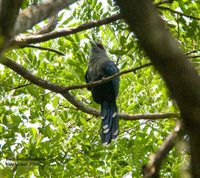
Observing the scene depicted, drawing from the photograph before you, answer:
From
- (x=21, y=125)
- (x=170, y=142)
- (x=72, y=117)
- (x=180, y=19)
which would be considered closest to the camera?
(x=170, y=142)

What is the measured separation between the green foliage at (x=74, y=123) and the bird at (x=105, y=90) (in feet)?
0.51

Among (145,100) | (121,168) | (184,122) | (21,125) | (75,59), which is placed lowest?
(184,122)

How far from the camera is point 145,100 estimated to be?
4.94 meters

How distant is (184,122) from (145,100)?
3.95 m

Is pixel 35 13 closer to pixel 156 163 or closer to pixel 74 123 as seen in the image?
pixel 156 163

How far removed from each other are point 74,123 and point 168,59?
4108 millimetres

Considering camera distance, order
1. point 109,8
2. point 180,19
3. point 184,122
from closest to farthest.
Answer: point 184,122 → point 180,19 → point 109,8

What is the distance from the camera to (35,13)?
8.65 feet

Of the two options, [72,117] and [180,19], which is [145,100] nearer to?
[72,117]

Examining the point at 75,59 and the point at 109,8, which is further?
the point at 75,59

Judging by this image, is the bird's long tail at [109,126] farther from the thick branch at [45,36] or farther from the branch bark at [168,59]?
the branch bark at [168,59]

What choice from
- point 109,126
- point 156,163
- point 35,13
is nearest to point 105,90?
point 109,126

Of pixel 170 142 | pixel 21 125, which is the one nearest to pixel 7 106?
pixel 21 125

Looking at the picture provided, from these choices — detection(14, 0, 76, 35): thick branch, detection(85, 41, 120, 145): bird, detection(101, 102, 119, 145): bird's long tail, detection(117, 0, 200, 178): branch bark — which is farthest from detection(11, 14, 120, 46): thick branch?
detection(117, 0, 200, 178): branch bark
